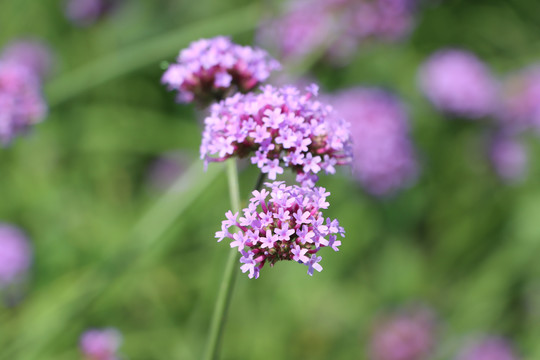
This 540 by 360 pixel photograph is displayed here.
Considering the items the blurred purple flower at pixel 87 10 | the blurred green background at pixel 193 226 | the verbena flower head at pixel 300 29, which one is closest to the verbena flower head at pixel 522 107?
the blurred green background at pixel 193 226

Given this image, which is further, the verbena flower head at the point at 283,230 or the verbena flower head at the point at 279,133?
the verbena flower head at the point at 279,133

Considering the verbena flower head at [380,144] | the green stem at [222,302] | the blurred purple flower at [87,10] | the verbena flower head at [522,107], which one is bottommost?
the green stem at [222,302]

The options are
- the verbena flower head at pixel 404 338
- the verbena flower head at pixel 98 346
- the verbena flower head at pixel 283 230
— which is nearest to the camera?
the verbena flower head at pixel 283 230

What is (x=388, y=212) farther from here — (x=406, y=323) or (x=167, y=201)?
(x=167, y=201)

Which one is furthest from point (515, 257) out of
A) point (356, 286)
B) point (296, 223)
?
point (296, 223)

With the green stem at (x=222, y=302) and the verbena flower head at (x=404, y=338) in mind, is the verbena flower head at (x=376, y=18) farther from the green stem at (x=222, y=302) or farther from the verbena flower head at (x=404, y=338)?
the green stem at (x=222, y=302)

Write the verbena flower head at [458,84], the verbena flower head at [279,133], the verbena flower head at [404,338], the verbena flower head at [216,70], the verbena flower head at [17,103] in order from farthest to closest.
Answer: the verbena flower head at [458,84], the verbena flower head at [404,338], the verbena flower head at [17,103], the verbena flower head at [216,70], the verbena flower head at [279,133]

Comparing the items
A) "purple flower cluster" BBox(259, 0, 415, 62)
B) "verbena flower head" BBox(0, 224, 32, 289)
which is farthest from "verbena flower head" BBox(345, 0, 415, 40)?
"verbena flower head" BBox(0, 224, 32, 289)
